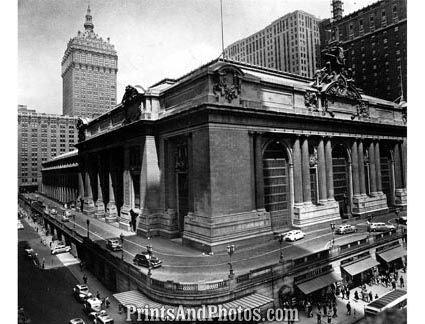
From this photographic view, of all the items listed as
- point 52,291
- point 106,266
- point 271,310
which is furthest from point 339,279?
point 52,291

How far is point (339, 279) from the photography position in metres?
32.4

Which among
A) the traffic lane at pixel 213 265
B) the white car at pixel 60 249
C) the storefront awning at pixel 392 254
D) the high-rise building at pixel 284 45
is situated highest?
the high-rise building at pixel 284 45

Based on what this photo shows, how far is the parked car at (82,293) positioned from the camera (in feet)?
106

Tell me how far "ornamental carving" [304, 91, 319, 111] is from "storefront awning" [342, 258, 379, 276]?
22554 millimetres

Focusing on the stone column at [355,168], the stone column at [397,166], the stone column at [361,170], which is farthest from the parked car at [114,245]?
the stone column at [397,166]

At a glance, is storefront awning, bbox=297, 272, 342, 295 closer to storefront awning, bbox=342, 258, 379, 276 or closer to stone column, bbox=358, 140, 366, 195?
storefront awning, bbox=342, 258, 379, 276

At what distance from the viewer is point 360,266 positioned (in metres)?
34.3

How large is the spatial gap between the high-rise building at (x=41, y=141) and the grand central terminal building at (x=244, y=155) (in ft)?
71.4

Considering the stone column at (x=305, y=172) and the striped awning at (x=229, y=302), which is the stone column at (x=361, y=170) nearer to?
the stone column at (x=305, y=172)

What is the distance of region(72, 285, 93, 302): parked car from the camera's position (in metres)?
32.4

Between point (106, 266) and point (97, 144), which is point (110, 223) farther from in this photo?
→ point (106, 266)

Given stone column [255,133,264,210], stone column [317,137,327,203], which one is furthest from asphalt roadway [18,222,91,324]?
stone column [317,137,327,203]

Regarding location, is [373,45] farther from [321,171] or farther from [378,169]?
[321,171]

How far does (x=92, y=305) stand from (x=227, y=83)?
26.3 m
